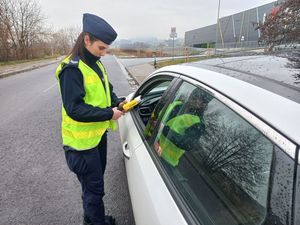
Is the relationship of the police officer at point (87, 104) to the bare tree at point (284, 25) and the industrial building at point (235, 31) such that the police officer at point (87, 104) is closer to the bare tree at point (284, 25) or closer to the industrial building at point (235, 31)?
the bare tree at point (284, 25)

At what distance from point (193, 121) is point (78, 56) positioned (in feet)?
3.27

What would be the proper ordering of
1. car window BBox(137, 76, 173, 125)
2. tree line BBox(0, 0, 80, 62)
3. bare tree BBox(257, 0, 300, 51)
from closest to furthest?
car window BBox(137, 76, 173, 125), bare tree BBox(257, 0, 300, 51), tree line BBox(0, 0, 80, 62)

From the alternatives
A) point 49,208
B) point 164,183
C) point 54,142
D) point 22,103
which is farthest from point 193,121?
point 22,103

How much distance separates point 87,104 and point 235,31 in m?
60.1

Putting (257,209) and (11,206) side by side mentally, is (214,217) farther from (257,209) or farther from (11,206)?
(11,206)

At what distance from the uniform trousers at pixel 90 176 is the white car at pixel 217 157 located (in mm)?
347

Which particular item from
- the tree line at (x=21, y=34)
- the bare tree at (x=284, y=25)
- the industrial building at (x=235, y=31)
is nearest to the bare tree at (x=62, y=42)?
the tree line at (x=21, y=34)

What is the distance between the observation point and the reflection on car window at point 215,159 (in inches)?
43.1

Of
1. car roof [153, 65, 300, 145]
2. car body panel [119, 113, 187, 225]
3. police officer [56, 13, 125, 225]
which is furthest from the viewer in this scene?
police officer [56, 13, 125, 225]

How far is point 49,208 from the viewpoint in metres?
3.03

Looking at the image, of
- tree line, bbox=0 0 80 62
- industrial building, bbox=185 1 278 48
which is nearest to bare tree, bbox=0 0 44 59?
tree line, bbox=0 0 80 62

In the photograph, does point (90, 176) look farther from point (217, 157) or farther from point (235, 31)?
point (235, 31)

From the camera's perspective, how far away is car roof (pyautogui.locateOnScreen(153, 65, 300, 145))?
93 centimetres

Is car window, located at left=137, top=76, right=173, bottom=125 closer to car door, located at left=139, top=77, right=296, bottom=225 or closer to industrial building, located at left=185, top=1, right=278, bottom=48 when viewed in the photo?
car door, located at left=139, top=77, right=296, bottom=225
